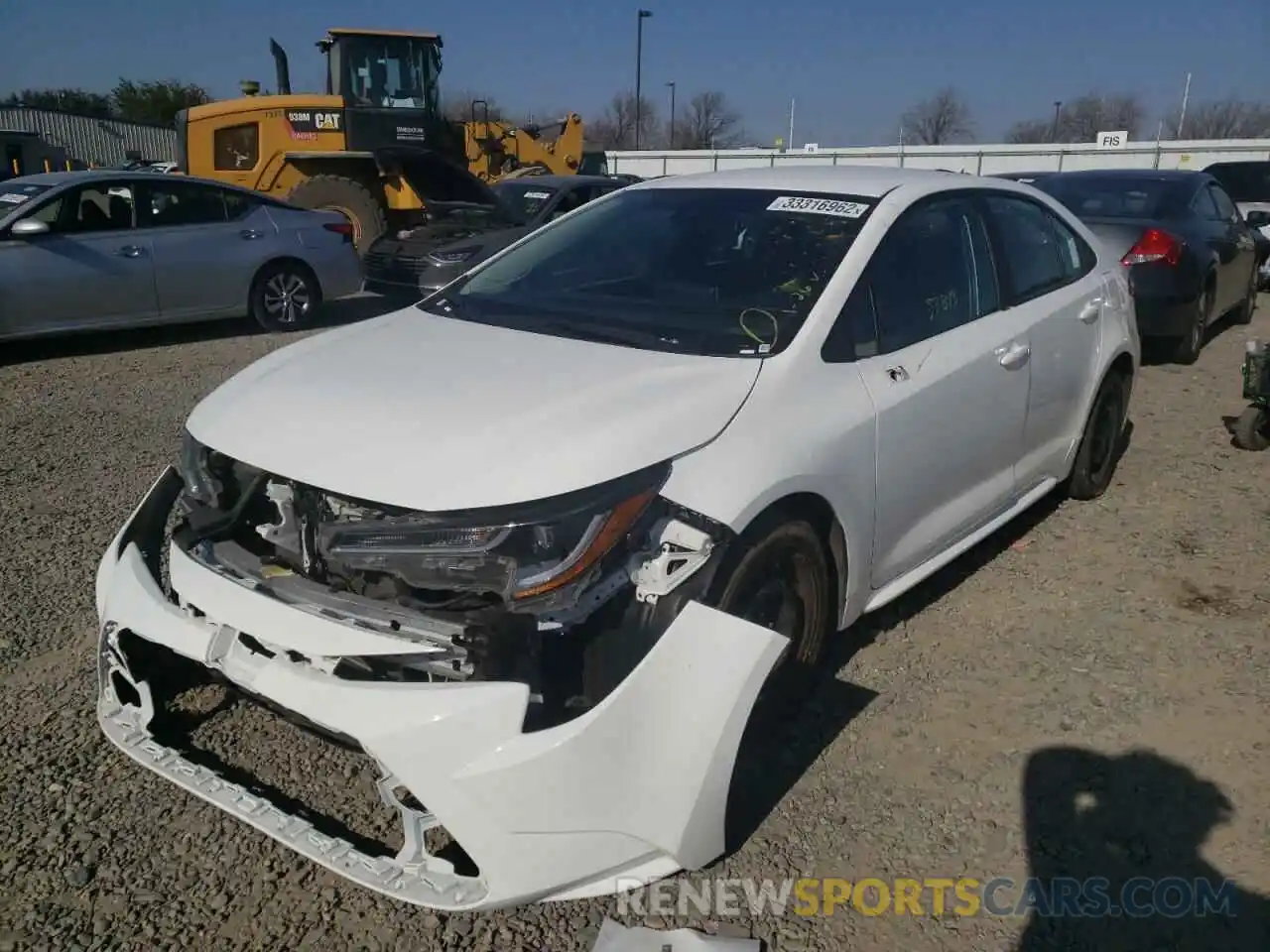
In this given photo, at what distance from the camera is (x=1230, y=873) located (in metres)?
2.55

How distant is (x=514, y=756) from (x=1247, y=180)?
1612cm

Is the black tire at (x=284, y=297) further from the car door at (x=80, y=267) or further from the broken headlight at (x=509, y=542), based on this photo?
the broken headlight at (x=509, y=542)

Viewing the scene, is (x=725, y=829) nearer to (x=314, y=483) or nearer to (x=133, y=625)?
(x=314, y=483)

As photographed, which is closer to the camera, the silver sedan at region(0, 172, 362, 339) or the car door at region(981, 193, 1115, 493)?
the car door at region(981, 193, 1115, 493)

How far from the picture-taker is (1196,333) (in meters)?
Answer: 8.31

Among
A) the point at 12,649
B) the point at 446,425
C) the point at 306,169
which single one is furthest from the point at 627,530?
the point at 306,169

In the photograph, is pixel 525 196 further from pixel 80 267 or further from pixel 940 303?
pixel 940 303

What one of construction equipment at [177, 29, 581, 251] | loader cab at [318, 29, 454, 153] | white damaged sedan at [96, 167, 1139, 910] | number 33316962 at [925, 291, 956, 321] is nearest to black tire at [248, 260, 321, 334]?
construction equipment at [177, 29, 581, 251]

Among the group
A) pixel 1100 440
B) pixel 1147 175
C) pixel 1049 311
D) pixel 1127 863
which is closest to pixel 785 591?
pixel 1127 863

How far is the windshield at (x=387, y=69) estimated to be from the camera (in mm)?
13688

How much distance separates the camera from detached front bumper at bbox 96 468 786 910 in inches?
82.2

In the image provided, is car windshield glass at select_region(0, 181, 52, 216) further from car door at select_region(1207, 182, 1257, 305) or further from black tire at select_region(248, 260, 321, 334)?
car door at select_region(1207, 182, 1257, 305)

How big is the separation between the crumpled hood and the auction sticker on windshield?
34.3 inches

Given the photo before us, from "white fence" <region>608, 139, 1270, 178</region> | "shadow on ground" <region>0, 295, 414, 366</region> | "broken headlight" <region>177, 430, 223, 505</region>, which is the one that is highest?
"white fence" <region>608, 139, 1270, 178</region>
